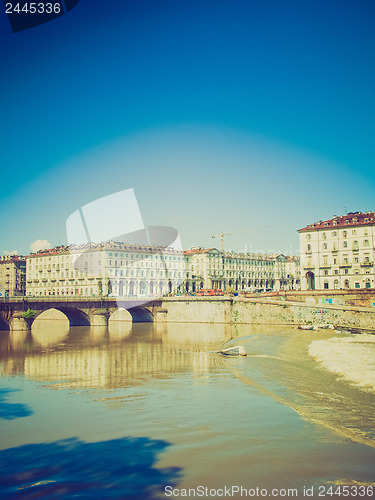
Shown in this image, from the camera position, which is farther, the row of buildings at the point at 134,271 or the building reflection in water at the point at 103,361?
the row of buildings at the point at 134,271

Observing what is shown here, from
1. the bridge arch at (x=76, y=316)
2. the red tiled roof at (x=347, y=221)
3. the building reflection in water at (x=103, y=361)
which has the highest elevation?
the red tiled roof at (x=347, y=221)

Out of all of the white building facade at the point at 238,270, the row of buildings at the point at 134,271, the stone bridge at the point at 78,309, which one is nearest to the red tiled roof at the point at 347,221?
the row of buildings at the point at 134,271

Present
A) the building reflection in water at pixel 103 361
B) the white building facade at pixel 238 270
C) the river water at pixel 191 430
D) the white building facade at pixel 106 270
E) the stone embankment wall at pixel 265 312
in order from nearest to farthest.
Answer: the river water at pixel 191 430 < the building reflection in water at pixel 103 361 < the stone embankment wall at pixel 265 312 < the white building facade at pixel 106 270 < the white building facade at pixel 238 270

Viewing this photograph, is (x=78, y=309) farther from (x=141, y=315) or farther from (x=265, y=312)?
(x=265, y=312)

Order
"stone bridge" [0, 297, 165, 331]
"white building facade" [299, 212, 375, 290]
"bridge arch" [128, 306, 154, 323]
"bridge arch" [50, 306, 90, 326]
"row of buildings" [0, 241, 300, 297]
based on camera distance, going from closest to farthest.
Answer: "stone bridge" [0, 297, 165, 331] → "bridge arch" [50, 306, 90, 326] → "white building facade" [299, 212, 375, 290] → "bridge arch" [128, 306, 154, 323] → "row of buildings" [0, 241, 300, 297]

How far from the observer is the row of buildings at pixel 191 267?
7950 centimetres

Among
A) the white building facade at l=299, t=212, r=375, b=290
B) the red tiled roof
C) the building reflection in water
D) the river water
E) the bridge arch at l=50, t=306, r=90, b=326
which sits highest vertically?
the red tiled roof

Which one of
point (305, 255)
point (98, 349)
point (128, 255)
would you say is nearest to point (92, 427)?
point (98, 349)

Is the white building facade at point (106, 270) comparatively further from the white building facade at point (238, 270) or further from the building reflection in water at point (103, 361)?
the building reflection in water at point (103, 361)

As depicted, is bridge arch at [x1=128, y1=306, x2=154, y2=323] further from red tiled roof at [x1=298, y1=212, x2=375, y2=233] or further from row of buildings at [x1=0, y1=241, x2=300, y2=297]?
red tiled roof at [x1=298, y1=212, x2=375, y2=233]

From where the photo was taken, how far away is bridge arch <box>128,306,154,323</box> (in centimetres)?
8106

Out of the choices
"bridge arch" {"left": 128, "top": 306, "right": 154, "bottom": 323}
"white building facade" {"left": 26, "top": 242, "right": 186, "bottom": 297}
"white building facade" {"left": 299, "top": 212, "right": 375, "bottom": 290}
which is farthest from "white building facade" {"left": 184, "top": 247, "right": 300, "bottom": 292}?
"bridge arch" {"left": 128, "top": 306, "right": 154, "bottom": 323}

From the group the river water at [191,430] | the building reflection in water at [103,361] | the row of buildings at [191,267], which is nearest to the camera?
the river water at [191,430]

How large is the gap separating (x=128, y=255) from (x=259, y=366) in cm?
9763
